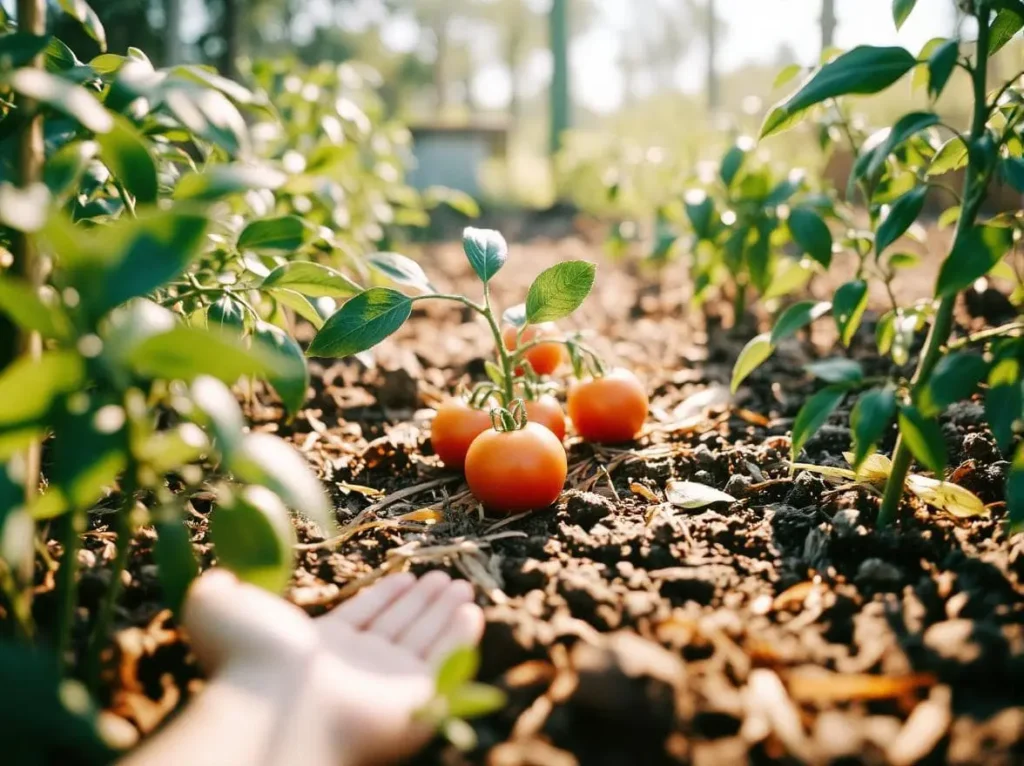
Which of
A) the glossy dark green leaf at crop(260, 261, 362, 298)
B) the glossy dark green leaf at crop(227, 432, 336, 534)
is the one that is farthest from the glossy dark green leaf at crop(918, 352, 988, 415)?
the glossy dark green leaf at crop(260, 261, 362, 298)

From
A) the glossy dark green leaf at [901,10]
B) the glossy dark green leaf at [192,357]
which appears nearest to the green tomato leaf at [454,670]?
the glossy dark green leaf at [192,357]

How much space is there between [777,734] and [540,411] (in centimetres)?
95

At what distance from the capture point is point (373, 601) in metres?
1.18

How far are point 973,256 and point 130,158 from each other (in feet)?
3.75

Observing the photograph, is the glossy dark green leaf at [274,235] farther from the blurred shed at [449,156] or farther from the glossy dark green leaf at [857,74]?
the blurred shed at [449,156]

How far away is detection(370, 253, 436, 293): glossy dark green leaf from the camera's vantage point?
61.1 inches

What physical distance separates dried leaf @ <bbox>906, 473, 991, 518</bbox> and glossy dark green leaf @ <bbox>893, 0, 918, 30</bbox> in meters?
0.76

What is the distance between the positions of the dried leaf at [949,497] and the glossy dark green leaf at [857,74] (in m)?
0.67

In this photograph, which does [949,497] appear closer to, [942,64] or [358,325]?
[942,64]

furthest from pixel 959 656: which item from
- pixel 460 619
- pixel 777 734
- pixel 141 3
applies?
pixel 141 3

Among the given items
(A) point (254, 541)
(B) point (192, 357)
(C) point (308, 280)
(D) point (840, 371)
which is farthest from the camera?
(C) point (308, 280)

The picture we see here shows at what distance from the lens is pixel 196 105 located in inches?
37.9

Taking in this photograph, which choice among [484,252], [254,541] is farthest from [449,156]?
[254,541]

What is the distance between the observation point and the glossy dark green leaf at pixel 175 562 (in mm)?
973
